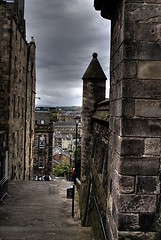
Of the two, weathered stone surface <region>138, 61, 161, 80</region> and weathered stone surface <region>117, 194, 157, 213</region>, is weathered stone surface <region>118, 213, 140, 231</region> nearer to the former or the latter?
weathered stone surface <region>117, 194, 157, 213</region>

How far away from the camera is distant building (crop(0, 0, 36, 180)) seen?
23.6 meters

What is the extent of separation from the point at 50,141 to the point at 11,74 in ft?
101

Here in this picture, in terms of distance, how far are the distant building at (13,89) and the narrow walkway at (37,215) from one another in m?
2.36

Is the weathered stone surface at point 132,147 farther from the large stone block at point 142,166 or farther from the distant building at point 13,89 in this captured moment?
the distant building at point 13,89

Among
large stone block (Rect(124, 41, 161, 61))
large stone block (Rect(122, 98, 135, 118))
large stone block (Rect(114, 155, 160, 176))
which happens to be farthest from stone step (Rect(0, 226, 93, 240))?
large stone block (Rect(124, 41, 161, 61))

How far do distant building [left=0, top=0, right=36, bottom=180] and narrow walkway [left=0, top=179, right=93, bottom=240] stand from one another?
2.36 m

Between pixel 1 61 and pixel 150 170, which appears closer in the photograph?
pixel 150 170

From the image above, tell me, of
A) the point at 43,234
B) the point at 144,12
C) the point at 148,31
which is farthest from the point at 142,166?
the point at 43,234

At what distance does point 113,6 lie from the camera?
5.54 meters

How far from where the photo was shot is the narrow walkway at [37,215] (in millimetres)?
8688

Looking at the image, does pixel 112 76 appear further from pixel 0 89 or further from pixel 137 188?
pixel 0 89

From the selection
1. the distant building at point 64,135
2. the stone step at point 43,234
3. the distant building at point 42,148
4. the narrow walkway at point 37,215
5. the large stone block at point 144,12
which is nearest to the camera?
the large stone block at point 144,12

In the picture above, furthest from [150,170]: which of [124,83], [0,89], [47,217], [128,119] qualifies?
[0,89]

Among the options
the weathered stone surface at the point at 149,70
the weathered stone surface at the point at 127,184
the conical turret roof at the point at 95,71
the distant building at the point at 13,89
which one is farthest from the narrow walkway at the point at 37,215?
the conical turret roof at the point at 95,71
